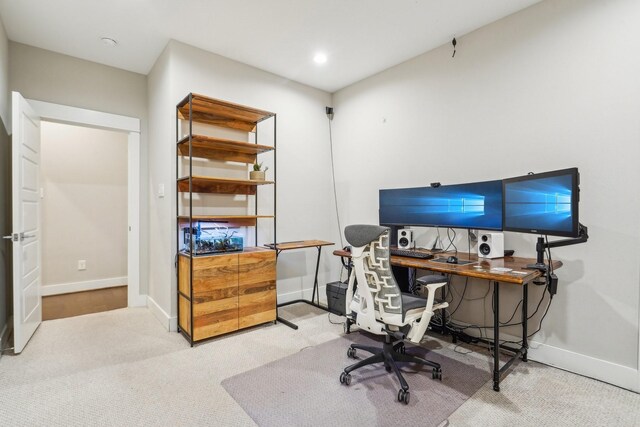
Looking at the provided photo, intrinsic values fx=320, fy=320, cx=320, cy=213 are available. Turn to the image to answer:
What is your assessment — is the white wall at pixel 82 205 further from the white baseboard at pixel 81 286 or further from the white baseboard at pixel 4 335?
the white baseboard at pixel 4 335

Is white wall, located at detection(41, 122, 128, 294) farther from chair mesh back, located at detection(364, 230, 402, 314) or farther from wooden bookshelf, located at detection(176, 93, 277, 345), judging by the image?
chair mesh back, located at detection(364, 230, 402, 314)

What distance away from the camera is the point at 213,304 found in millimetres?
2770

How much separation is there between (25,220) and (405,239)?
324cm

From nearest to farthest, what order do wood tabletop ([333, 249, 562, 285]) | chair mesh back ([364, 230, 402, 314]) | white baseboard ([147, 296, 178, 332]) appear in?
wood tabletop ([333, 249, 562, 285]) → chair mesh back ([364, 230, 402, 314]) → white baseboard ([147, 296, 178, 332])

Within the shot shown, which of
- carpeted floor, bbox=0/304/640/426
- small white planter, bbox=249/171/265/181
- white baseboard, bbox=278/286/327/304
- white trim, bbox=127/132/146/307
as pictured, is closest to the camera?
carpeted floor, bbox=0/304/640/426

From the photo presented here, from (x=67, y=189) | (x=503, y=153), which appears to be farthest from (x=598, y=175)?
(x=67, y=189)

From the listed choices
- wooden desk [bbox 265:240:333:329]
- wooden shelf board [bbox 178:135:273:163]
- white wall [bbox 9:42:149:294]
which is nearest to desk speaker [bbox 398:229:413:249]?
wooden desk [bbox 265:240:333:329]

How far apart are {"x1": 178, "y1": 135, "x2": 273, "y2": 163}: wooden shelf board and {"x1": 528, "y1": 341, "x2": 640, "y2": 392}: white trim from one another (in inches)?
112

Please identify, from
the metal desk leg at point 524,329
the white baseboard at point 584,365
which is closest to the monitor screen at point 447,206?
the metal desk leg at point 524,329

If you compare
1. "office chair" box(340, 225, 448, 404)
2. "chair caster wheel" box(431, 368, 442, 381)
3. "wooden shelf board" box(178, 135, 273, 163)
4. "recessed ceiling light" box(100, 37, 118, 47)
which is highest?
"recessed ceiling light" box(100, 37, 118, 47)

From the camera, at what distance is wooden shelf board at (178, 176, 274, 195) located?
2.91m

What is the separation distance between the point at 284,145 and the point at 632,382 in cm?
353

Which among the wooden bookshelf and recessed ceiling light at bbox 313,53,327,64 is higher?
recessed ceiling light at bbox 313,53,327,64

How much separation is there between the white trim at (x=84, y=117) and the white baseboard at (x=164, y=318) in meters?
1.94
